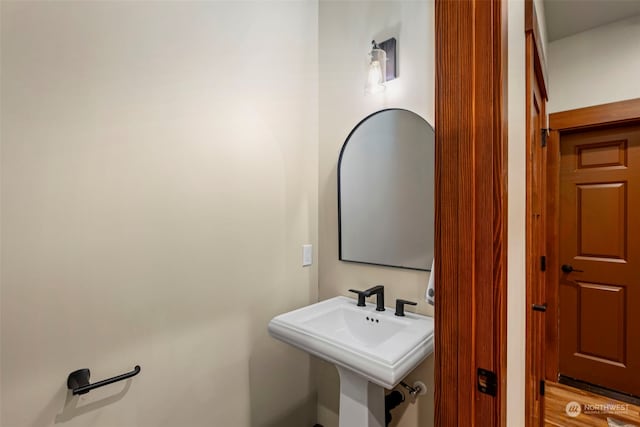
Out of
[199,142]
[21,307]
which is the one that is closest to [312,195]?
[199,142]

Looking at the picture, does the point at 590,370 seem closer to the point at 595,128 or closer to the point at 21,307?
the point at 595,128

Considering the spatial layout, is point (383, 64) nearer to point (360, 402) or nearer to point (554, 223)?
point (360, 402)

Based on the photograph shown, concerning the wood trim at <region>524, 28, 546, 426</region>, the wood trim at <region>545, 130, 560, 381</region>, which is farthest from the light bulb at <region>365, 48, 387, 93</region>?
the wood trim at <region>545, 130, 560, 381</region>

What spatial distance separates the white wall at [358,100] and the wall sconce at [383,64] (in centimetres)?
3

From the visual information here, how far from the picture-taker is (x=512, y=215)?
0.78m

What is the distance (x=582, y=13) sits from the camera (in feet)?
6.37

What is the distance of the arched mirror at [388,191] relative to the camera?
141 cm


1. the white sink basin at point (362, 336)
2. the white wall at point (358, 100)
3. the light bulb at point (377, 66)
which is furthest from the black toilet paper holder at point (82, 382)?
the light bulb at point (377, 66)

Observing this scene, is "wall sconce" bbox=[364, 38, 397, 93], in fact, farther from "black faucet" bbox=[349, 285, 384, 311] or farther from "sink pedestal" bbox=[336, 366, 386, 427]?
"sink pedestal" bbox=[336, 366, 386, 427]

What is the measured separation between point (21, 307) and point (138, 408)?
543 millimetres

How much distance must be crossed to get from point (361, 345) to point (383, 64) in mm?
1298

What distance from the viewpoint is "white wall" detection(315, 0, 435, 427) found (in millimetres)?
1375

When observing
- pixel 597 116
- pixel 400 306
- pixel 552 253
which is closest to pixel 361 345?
→ pixel 400 306

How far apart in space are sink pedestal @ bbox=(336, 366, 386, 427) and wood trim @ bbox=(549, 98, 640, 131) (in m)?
2.31
